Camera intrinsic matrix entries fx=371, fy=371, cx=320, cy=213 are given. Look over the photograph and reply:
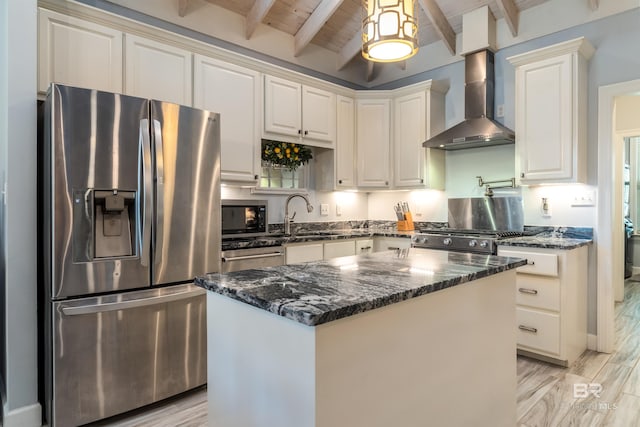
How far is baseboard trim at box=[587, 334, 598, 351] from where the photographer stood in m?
3.09

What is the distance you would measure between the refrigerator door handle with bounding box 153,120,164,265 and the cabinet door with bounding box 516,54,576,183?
292cm

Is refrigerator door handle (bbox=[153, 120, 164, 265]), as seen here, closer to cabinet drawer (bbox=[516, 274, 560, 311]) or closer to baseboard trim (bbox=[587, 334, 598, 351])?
cabinet drawer (bbox=[516, 274, 560, 311])

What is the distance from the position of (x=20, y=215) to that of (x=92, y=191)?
0.41 meters

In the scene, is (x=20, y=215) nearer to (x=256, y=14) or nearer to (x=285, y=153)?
(x=285, y=153)

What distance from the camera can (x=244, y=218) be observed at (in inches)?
134

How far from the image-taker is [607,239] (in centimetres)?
302

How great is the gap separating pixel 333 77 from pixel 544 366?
143 inches

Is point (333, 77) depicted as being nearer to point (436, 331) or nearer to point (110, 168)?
point (110, 168)

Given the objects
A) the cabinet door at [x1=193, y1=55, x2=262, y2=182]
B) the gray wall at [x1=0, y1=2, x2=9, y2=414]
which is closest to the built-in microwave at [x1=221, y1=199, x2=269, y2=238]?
the cabinet door at [x1=193, y1=55, x2=262, y2=182]

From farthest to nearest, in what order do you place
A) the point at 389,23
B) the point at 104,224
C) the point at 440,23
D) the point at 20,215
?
the point at 440,23, the point at 104,224, the point at 20,215, the point at 389,23

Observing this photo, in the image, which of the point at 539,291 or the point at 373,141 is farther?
the point at 373,141

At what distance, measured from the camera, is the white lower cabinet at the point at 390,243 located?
147 inches

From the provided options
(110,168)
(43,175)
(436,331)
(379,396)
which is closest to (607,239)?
(436,331)

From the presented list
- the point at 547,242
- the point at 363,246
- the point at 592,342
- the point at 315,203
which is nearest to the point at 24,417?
the point at 363,246
